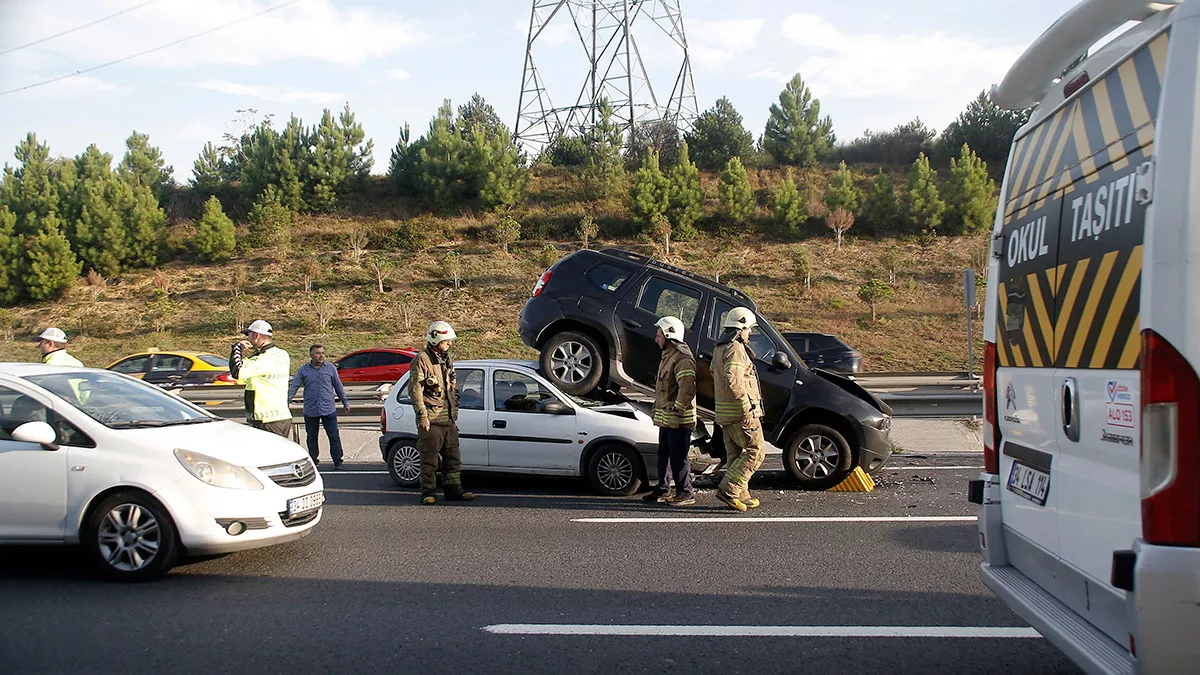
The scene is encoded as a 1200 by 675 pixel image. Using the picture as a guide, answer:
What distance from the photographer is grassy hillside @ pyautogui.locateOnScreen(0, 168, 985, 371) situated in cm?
3169

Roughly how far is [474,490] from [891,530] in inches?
176

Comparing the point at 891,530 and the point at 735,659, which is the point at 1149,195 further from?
the point at 891,530

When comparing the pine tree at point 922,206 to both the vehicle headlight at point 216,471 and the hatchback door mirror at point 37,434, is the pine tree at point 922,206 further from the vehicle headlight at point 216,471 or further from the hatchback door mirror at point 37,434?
the hatchback door mirror at point 37,434

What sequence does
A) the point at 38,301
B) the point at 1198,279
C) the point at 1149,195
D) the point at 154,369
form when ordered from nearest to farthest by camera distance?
the point at 1198,279 → the point at 1149,195 → the point at 154,369 → the point at 38,301

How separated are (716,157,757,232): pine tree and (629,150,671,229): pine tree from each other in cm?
290

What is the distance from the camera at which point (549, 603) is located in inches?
215

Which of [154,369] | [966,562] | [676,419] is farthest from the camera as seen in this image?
[154,369]

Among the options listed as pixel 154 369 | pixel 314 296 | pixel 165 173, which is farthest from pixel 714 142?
pixel 154 369

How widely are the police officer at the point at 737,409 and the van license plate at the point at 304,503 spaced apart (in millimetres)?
3590

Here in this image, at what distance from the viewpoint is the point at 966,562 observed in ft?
20.7

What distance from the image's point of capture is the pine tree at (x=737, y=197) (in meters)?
41.5

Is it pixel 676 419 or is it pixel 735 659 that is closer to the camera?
pixel 735 659

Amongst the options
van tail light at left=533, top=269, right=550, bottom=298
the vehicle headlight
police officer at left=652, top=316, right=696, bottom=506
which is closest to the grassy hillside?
van tail light at left=533, top=269, right=550, bottom=298

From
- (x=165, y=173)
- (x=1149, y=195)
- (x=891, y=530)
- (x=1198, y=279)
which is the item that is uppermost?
(x=165, y=173)
